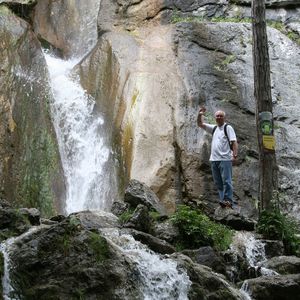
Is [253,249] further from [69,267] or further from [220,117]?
[69,267]

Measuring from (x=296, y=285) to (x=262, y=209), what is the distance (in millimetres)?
2622

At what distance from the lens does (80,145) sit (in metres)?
13.4

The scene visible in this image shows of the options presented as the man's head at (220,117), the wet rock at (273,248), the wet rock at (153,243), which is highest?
the man's head at (220,117)

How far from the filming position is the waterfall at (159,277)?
7.16m

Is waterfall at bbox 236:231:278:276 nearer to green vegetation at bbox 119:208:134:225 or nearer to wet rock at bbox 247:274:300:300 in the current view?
wet rock at bbox 247:274:300:300

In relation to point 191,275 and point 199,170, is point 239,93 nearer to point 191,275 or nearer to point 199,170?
point 199,170

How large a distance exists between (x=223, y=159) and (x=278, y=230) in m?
1.82

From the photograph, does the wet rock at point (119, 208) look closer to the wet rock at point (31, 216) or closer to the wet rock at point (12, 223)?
the wet rock at point (31, 216)

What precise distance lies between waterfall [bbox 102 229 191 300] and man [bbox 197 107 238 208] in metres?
3.57

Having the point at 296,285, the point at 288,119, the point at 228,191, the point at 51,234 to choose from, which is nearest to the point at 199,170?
the point at 228,191

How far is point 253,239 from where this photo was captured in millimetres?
9711

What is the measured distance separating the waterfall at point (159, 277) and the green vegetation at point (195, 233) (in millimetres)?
1674

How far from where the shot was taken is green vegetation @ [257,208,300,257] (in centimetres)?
984

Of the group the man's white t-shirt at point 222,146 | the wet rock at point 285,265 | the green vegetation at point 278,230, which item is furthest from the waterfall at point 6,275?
the man's white t-shirt at point 222,146
